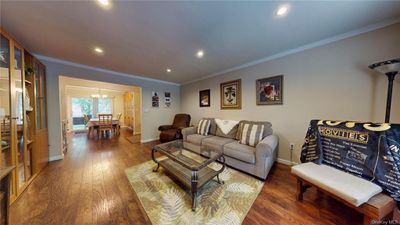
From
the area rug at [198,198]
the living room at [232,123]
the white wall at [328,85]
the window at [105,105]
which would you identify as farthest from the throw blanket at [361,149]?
the window at [105,105]

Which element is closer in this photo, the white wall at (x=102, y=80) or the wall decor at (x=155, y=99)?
the white wall at (x=102, y=80)

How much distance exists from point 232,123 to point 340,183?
2.04m

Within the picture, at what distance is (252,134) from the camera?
8.43 ft

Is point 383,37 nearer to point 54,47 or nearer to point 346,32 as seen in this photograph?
point 346,32

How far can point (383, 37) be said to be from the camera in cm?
178

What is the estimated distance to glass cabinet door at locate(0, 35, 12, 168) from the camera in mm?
1572

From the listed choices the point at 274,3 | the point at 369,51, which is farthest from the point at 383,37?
the point at 274,3

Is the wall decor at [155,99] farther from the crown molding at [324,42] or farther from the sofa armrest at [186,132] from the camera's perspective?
the crown molding at [324,42]

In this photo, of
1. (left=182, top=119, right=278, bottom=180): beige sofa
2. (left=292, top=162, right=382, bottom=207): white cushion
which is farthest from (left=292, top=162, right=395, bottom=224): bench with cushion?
(left=182, top=119, right=278, bottom=180): beige sofa

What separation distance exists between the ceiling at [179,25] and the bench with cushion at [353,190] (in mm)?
1814

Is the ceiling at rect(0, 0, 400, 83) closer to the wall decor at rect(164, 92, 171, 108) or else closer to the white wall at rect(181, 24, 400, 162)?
the white wall at rect(181, 24, 400, 162)

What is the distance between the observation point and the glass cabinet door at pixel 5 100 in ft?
5.16

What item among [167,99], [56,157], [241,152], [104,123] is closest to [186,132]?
[241,152]

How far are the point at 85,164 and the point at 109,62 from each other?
2.23 meters
